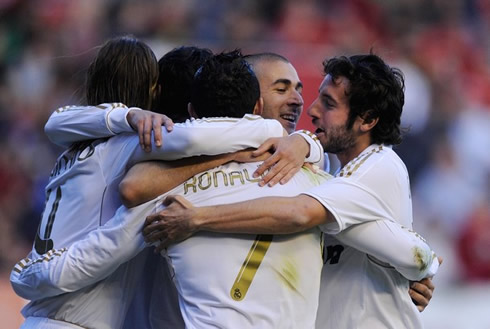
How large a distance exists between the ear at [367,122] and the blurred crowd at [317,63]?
503 centimetres

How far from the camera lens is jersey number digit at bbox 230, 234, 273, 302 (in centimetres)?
385

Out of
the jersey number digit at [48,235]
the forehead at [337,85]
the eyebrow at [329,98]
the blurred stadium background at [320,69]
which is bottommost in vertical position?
the blurred stadium background at [320,69]

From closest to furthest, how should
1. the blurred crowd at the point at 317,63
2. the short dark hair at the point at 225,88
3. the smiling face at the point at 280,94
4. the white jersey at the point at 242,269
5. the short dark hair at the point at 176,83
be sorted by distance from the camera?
the white jersey at the point at 242,269 → the short dark hair at the point at 225,88 → the short dark hair at the point at 176,83 → the smiling face at the point at 280,94 → the blurred crowd at the point at 317,63

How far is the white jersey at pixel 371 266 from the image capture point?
415 centimetres

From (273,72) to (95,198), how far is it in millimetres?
1458

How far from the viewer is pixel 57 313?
4309 mm

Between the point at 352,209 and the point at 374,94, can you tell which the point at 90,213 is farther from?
the point at 374,94

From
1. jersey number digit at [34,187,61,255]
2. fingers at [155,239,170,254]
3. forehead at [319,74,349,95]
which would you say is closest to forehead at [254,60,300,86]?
forehead at [319,74,349,95]

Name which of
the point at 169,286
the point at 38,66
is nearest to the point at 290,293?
the point at 169,286

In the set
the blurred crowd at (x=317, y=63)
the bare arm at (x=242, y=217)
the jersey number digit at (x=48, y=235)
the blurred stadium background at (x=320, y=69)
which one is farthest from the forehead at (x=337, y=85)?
the blurred crowd at (x=317, y=63)

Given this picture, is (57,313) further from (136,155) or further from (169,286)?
(136,155)

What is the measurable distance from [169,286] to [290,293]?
0.77 metres

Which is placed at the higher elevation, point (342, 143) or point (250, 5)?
point (342, 143)

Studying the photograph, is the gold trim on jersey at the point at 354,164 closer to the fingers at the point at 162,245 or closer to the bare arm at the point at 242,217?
the bare arm at the point at 242,217
